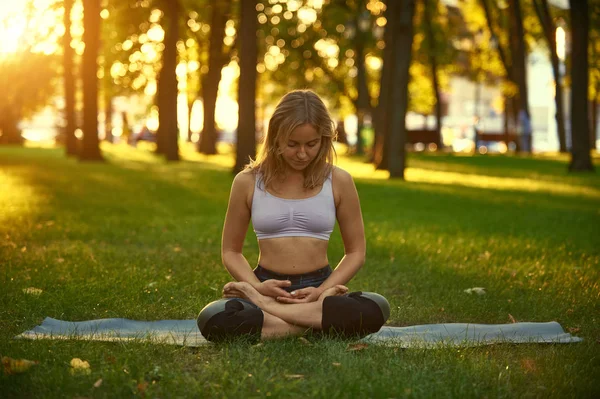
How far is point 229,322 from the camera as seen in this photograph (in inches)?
211

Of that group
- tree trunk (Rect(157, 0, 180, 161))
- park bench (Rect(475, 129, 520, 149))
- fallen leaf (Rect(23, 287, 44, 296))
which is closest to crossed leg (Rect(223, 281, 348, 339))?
fallen leaf (Rect(23, 287, 44, 296))

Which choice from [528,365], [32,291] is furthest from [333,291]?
[32,291]

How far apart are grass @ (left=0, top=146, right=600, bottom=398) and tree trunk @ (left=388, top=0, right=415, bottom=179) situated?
11.4ft

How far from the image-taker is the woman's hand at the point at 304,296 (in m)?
5.57

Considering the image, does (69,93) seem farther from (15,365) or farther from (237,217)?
(15,365)

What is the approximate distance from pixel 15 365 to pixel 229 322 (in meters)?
1.23

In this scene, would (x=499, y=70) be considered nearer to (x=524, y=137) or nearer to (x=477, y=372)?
(x=524, y=137)

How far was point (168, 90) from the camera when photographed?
3183 cm

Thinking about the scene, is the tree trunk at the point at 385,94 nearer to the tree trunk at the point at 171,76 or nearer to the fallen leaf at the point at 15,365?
the tree trunk at the point at 171,76

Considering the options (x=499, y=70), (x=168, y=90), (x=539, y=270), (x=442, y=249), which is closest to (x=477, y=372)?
(x=539, y=270)

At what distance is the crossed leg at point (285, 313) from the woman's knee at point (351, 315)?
0.20 ft

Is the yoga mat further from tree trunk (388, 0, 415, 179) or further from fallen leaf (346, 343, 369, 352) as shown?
tree trunk (388, 0, 415, 179)

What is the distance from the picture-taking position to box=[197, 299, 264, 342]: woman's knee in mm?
5375

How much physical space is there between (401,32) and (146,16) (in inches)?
564
